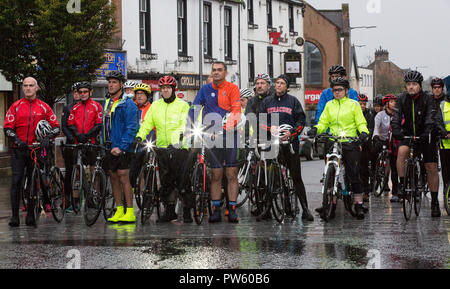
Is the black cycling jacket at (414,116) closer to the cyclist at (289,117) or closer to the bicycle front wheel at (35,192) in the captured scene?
the cyclist at (289,117)

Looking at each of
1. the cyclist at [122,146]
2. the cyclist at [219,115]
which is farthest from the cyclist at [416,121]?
the cyclist at [122,146]

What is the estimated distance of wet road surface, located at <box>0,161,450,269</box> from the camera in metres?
7.53

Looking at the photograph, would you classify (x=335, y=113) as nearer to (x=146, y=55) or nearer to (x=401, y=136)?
(x=401, y=136)

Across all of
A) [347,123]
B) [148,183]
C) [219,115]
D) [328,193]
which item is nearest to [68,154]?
[148,183]

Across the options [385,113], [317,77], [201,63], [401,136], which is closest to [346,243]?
[401,136]

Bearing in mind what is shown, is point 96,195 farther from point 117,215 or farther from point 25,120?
point 25,120

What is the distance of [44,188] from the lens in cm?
Answer: 1097

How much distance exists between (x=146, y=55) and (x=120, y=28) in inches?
84.5

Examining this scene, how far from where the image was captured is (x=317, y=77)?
67.7 m

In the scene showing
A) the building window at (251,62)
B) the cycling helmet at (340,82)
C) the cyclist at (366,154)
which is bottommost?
the cyclist at (366,154)

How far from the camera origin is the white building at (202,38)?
3347cm

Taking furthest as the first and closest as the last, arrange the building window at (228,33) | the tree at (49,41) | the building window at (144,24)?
1. the building window at (228,33)
2. the building window at (144,24)
3. the tree at (49,41)

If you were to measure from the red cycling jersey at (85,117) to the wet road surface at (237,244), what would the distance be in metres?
1.45
